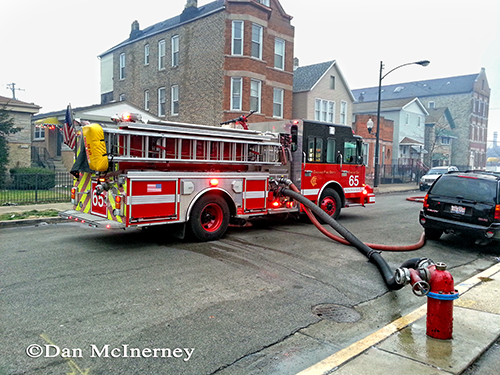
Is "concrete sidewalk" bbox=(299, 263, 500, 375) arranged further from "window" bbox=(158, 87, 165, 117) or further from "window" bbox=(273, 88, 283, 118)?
"window" bbox=(158, 87, 165, 117)

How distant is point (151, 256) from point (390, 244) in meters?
5.06

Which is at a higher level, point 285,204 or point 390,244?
point 285,204

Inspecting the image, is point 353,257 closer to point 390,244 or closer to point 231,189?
point 390,244

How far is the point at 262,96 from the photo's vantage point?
82.1 ft

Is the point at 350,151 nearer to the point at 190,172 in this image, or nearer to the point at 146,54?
the point at 190,172

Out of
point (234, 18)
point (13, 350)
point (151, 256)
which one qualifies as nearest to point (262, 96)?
point (234, 18)

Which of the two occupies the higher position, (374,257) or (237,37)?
(237,37)

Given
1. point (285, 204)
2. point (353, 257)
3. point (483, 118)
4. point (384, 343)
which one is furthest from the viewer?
point (483, 118)

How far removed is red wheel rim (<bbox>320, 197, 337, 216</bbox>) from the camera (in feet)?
36.3

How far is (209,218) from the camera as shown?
27.9 ft

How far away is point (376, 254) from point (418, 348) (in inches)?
126

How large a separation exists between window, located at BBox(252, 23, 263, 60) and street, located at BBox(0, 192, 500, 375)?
18.1 m

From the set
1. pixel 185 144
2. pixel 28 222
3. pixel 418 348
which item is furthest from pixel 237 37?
pixel 418 348

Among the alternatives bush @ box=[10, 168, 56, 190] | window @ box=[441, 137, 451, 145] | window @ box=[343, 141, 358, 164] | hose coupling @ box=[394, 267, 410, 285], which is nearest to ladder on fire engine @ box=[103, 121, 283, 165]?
window @ box=[343, 141, 358, 164]
